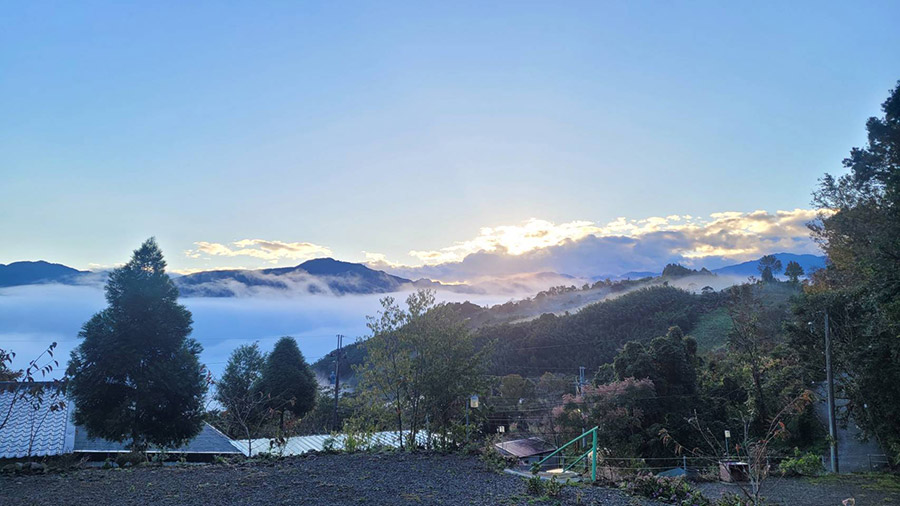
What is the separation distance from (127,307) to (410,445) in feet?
26.2

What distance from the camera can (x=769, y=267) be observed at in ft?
210

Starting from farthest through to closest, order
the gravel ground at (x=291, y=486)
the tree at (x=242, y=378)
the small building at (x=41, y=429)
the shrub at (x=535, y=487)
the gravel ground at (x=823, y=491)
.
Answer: the tree at (x=242, y=378) < the small building at (x=41, y=429) < the gravel ground at (x=823, y=491) < the shrub at (x=535, y=487) < the gravel ground at (x=291, y=486)

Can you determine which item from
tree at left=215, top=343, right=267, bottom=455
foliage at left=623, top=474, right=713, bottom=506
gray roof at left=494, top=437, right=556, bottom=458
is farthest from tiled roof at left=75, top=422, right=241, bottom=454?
gray roof at left=494, top=437, right=556, bottom=458

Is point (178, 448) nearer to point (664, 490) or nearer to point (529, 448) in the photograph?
point (664, 490)

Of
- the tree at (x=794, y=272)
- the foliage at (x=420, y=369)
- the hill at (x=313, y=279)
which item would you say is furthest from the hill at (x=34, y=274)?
the tree at (x=794, y=272)

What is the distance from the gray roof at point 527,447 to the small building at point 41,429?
42.0 ft

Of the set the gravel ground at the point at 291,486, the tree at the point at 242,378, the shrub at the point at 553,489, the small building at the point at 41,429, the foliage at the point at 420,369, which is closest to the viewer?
the gravel ground at the point at 291,486

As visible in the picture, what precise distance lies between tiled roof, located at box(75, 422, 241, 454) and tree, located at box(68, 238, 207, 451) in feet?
1.44

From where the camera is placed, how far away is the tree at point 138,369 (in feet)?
41.7

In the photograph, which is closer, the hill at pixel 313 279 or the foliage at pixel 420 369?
the foliage at pixel 420 369

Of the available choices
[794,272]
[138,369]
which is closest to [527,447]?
[138,369]

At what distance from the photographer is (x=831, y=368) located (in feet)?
59.2

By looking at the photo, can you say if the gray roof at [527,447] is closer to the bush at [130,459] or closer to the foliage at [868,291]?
the foliage at [868,291]

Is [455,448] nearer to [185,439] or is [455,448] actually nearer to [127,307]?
[185,439]
